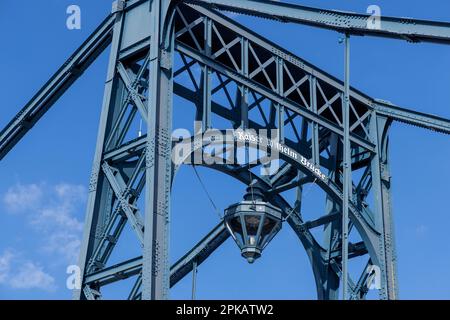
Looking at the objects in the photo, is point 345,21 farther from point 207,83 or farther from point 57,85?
point 57,85

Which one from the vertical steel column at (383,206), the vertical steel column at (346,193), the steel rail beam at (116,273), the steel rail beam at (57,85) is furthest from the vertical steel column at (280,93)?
the steel rail beam at (116,273)

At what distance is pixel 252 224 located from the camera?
26.4 m

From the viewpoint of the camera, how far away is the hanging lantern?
26.3 metres

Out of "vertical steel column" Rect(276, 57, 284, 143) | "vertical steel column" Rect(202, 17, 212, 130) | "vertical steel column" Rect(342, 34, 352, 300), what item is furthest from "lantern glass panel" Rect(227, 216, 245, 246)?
"vertical steel column" Rect(342, 34, 352, 300)

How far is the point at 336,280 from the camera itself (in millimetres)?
31656

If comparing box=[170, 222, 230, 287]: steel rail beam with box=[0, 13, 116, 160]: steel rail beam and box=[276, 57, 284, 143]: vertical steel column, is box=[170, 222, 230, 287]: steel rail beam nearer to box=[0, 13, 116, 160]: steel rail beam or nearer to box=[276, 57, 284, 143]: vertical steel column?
box=[276, 57, 284, 143]: vertical steel column

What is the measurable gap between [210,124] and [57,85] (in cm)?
491

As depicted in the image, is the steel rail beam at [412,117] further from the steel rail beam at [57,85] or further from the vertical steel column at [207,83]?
the steel rail beam at [57,85]

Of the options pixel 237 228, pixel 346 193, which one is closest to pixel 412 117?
pixel 237 228

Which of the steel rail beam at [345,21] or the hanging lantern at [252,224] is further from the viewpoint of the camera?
the hanging lantern at [252,224]

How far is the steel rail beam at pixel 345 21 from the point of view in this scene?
23.0 m

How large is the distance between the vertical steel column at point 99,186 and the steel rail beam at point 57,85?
97 cm

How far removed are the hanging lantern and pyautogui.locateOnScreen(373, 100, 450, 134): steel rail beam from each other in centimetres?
657

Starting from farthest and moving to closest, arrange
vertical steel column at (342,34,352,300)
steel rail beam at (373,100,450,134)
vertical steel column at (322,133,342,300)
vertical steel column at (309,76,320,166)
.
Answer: vertical steel column at (322,133,342,300)
steel rail beam at (373,100,450,134)
vertical steel column at (309,76,320,166)
vertical steel column at (342,34,352,300)
